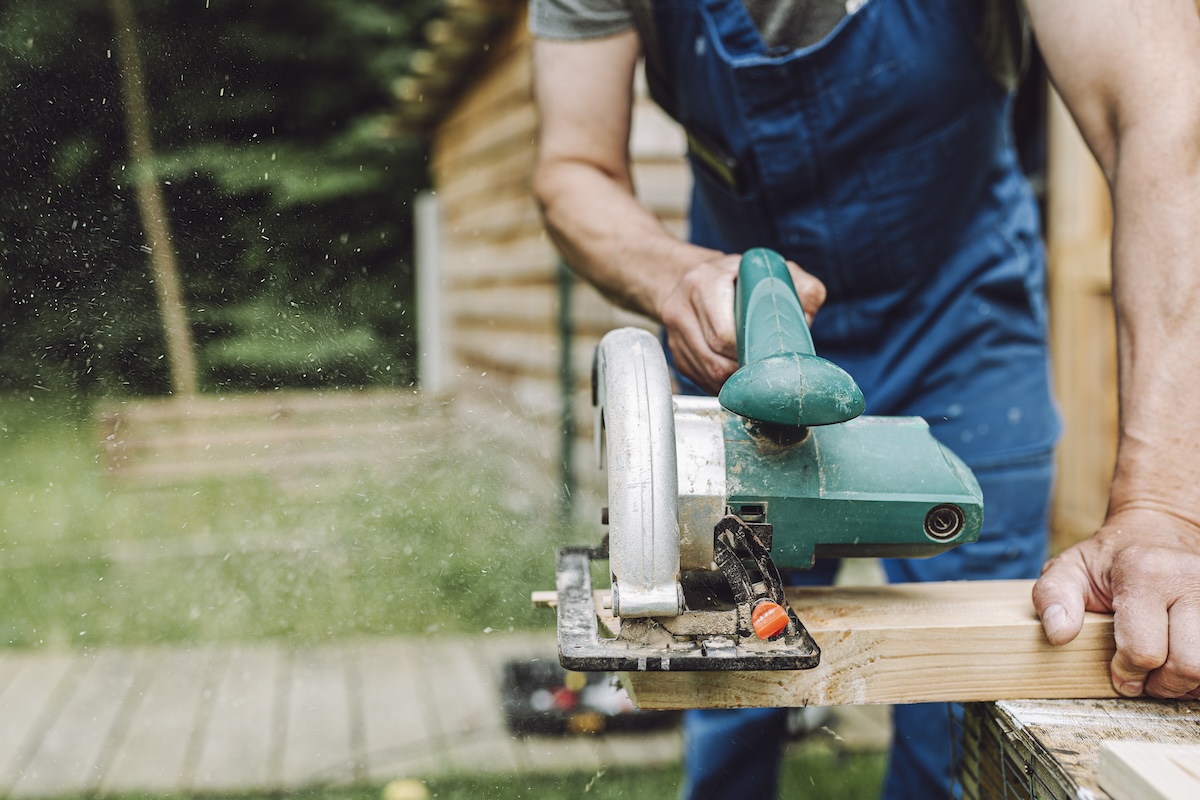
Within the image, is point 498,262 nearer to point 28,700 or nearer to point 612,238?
point 28,700

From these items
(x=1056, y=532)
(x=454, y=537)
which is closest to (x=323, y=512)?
(x=454, y=537)

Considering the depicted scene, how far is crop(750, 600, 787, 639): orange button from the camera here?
2.72 feet

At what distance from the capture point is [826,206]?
5.19 ft

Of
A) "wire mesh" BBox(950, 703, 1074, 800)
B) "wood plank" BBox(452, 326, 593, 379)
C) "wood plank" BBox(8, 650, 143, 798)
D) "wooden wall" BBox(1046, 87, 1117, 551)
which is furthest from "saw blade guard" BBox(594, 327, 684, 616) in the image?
"wood plank" BBox(452, 326, 593, 379)

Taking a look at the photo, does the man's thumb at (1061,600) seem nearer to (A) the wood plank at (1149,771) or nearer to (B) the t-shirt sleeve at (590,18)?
(A) the wood plank at (1149,771)

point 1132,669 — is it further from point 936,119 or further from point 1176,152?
point 936,119

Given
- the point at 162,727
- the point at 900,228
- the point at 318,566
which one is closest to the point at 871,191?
the point at 900,228

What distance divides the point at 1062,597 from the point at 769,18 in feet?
3.29

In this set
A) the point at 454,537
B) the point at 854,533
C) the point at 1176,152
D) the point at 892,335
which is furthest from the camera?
the point at 454,537

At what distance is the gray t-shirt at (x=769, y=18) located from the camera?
1512 millimetres

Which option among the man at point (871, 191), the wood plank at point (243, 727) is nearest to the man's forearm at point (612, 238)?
the man at point (871, 191)

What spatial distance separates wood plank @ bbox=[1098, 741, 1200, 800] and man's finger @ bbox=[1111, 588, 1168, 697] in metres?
0.14

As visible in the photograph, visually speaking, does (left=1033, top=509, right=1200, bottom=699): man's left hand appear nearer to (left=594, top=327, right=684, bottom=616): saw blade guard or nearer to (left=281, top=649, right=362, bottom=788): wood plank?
(left=594, top=327, right=684, bottom=616): saw blade guard

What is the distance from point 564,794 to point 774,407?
1.83m
